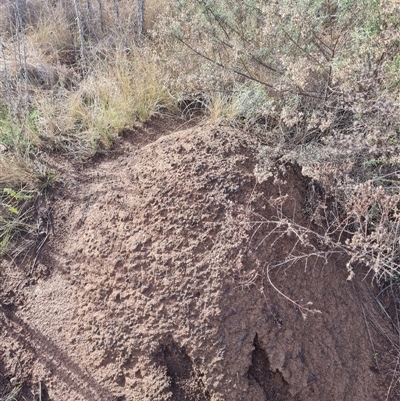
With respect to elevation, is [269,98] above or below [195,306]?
above

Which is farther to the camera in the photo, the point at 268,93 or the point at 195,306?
the point at 268,93

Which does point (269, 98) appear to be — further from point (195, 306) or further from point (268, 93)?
point (195, 306)

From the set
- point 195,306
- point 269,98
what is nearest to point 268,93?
point 269,98

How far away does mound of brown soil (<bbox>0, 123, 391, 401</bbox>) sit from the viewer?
182 cm

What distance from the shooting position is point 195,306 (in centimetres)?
186

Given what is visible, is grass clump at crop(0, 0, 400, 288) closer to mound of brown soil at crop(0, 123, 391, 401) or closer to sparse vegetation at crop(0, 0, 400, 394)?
sparse vegetation at crop(0, 0, 400, 394)

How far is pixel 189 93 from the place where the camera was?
3037mm

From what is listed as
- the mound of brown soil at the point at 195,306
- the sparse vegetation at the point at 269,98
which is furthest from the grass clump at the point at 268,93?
the mound of brown soil at the point at 195,306

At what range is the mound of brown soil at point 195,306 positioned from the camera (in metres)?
1.82

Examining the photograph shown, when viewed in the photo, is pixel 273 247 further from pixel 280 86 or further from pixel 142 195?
pixel 280 86

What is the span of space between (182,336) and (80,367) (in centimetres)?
51

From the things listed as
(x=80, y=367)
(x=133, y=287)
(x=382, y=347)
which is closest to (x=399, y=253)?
(x=382, y=347)

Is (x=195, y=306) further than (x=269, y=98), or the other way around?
(x=269, y=98)

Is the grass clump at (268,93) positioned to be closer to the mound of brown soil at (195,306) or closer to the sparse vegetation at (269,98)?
the sparse vegetation at (269,98)
